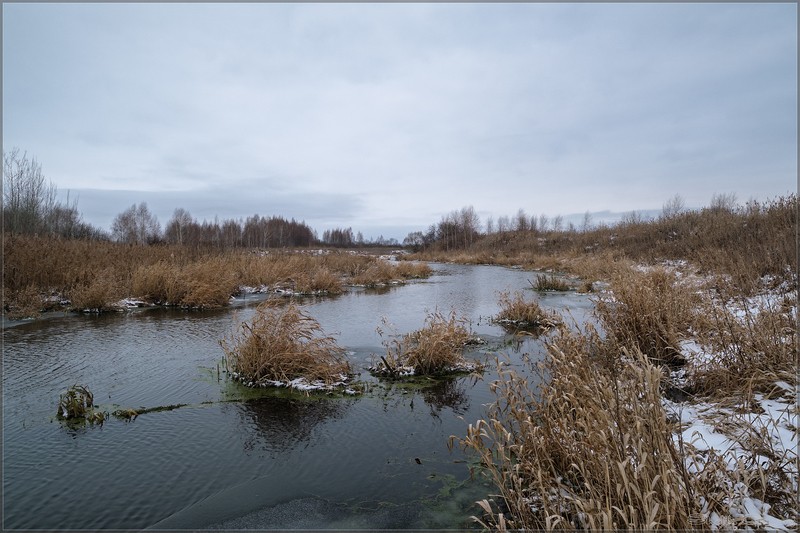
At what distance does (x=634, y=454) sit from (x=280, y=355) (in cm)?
534

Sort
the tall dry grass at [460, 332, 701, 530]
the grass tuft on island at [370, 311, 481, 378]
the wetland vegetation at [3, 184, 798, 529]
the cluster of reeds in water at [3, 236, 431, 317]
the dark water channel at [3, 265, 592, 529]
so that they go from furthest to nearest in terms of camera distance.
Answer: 1. the cluster of reeds in water at [3, 236, 431, 317]
2. the grass tuft on island at [370, 311, 481, 378]
3. the dark water channel at [3, 265, 592, 529]
4. the wetland vegetation at [3, 184, 798, 529]
5. the tall dry grass at [460, 332, 701, 530]

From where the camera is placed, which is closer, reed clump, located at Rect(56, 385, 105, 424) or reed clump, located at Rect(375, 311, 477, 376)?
reed clump, located at Rect(56, 385, 105, 424)

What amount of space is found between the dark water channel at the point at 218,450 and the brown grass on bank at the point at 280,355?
350 mm

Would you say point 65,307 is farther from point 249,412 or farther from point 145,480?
point 145,480

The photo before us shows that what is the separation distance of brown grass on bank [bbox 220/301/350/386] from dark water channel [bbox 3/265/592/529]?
350mm

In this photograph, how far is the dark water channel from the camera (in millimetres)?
3664

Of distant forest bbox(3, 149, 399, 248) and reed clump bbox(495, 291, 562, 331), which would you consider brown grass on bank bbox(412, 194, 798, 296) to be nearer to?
reed clump bbox(495, 291, 562, 331)

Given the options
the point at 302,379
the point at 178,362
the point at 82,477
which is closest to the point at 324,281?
the point at 178,362

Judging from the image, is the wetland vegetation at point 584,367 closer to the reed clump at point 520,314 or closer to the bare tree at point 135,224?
the reed clump at point 520,314

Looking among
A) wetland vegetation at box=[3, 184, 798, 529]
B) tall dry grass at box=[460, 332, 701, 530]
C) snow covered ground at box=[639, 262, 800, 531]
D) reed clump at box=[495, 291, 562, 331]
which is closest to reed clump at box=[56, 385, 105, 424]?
wetland vegetation at box=[3, 184, 798, 529]

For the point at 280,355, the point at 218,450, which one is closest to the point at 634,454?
the point at 218,450

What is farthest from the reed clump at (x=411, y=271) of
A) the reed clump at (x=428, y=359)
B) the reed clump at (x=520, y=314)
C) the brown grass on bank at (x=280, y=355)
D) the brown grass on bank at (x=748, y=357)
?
the brown grass on bank at (x=748, y=357)

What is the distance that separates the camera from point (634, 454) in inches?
113

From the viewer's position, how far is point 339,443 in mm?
5004
